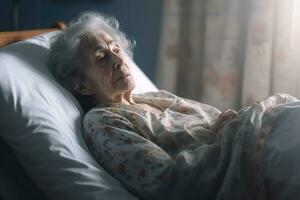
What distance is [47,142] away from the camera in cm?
126

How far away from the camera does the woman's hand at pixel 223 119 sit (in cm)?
137

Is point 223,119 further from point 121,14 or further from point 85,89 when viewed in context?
point 121,14

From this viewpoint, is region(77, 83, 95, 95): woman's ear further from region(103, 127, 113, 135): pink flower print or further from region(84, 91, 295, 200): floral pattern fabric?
region(103, 127, 113, 135): pink flower print

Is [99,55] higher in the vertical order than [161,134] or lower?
higher

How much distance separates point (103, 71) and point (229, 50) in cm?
83

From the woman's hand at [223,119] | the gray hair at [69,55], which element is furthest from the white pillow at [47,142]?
Result: the woman's hand at [223,119]

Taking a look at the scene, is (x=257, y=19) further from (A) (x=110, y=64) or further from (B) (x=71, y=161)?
(B) (x=71, y=161)

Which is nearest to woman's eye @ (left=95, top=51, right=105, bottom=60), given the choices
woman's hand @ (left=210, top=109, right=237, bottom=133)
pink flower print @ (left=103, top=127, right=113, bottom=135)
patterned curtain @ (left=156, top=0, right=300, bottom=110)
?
pink flower print @ (left=103, top=127, right=113, bottom=135)

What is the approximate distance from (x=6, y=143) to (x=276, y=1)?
130 centimetres

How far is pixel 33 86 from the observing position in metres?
1.39

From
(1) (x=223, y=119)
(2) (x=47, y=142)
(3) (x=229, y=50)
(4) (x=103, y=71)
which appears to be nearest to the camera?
(2) (x=47, y=142)

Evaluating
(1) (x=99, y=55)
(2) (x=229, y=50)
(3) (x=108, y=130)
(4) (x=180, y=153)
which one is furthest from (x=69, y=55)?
(2) (x=229, y=50)

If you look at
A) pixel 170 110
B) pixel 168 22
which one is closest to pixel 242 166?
pixel 170 110

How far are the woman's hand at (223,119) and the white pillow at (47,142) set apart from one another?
34cm
